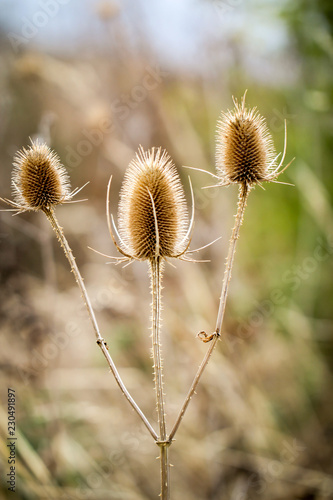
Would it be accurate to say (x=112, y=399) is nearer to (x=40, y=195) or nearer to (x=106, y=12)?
(x=40, y=195)

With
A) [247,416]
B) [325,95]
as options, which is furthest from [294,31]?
[247,416]

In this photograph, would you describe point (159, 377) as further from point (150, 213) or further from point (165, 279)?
point (165, 279)

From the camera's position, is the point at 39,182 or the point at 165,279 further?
the point at 165,279

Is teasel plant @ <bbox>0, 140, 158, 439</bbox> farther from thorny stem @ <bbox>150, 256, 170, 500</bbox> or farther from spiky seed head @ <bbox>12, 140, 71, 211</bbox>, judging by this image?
thorny stem @ <bbox>150, 256, 170, 500</bbox>

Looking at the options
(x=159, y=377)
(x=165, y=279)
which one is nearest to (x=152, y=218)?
(x=159, y=377)

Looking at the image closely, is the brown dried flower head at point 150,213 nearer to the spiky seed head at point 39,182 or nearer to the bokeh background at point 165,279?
the spiky seed head at point 39,182

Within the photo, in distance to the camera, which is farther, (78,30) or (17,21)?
(78,30)

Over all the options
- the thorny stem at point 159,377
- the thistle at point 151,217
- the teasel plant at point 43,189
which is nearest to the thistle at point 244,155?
the thistle at point 151,217

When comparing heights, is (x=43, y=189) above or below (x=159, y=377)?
above
